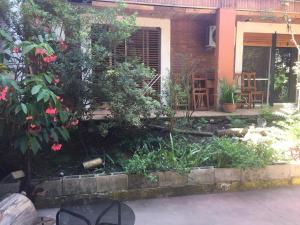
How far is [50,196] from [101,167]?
805 mm

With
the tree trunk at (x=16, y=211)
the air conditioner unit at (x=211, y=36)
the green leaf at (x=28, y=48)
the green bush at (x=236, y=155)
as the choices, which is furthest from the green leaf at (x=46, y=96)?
the air conditioner unit at (x=211, y=36)

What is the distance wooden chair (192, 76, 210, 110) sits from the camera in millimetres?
9227

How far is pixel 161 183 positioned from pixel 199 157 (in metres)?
0.75

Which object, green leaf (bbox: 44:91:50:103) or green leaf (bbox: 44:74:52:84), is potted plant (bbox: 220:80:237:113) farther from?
green leaf (bbox: 44:91:50:103)

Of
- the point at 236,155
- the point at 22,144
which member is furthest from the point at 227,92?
the point at 22,144

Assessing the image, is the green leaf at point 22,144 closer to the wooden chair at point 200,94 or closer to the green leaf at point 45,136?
the green leaf at point 45,136

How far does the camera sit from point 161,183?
4.45 m

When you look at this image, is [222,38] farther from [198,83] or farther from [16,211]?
[16,211]

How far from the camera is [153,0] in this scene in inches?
305

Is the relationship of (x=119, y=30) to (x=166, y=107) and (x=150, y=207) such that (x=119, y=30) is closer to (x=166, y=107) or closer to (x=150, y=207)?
(x=166, y=107)

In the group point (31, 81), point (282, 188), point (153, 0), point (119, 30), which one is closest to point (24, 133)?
point (31, 81)

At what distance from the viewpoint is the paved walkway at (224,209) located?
379 cm

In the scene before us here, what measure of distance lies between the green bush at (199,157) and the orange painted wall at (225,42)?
400 cm

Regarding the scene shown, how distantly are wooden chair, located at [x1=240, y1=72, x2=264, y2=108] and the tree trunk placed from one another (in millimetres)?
7620
